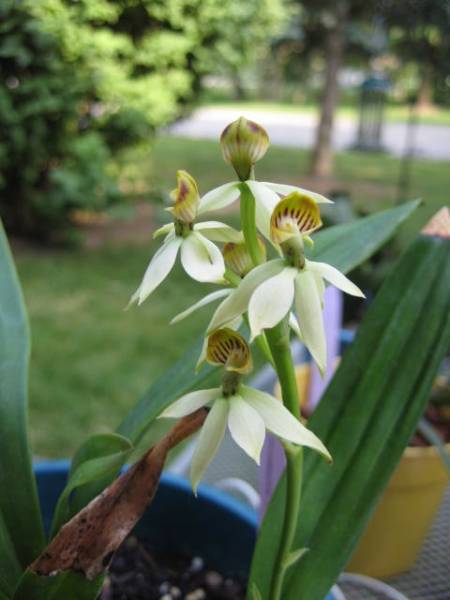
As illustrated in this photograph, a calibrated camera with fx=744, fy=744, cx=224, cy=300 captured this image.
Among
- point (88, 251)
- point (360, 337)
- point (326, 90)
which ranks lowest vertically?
point (88, 251)

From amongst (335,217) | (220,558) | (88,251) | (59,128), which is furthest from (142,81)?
(220,558)

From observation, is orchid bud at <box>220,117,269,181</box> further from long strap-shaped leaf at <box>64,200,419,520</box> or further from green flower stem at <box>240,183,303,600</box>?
long strap-shaped leaf at <box>64,200,419,520</box>

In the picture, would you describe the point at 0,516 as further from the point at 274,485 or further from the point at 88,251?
the point at 88,251

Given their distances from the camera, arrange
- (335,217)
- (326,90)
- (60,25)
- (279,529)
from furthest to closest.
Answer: (326,90) → (60,25) → (335,217) → (279,529)

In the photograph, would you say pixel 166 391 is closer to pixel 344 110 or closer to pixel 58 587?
pixel 58 587

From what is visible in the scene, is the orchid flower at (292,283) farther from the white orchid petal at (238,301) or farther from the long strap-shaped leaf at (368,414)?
the long strap-shaped leaf at (368,414)

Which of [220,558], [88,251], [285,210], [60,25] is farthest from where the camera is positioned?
[88,251]
